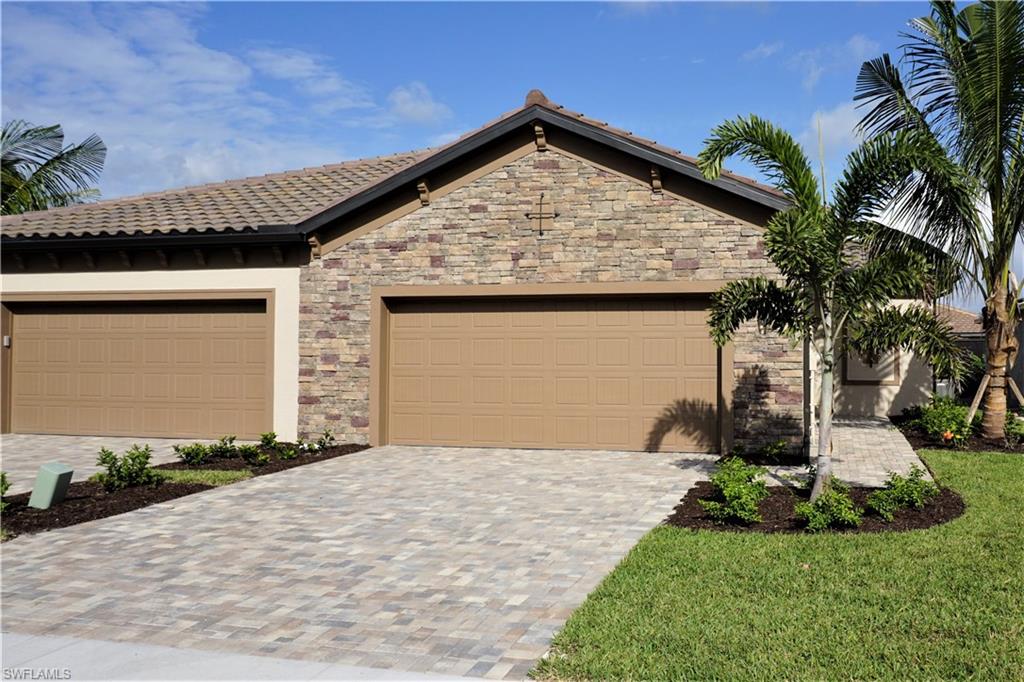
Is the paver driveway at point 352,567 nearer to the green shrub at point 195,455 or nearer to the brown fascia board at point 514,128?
the green shrub at point 195,455

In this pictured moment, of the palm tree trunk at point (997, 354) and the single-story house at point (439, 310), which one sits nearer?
the single-story house at point (439, 310)

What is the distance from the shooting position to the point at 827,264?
9.16 m

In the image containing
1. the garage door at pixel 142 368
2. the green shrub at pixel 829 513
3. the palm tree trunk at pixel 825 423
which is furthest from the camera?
the garage door at pixel 142 368

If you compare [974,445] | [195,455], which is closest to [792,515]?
[974,445]

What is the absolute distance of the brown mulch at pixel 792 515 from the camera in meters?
8.23

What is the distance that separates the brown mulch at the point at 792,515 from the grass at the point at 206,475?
5730mm

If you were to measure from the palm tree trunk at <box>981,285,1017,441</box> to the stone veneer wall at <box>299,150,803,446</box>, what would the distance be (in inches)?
155

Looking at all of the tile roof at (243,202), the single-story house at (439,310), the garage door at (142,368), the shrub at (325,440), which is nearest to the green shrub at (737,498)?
the single-story house at (439,310)

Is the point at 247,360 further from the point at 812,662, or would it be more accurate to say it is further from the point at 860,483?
the point at 812,662

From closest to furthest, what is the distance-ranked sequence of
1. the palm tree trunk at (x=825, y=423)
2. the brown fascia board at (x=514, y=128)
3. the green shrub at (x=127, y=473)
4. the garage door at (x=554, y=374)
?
the palm tree trunk at (x=825, y=423) < the green shrub at (x=127, y=473) < the brown fascia board at (x=514, y=128) < the garage door at (x=554, y=374)

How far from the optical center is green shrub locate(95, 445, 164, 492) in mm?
10281

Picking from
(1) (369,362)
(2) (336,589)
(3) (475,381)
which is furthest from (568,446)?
(2) (336,589)

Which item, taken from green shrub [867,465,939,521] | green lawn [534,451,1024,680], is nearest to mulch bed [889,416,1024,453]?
green shrub [867,465,939,521]

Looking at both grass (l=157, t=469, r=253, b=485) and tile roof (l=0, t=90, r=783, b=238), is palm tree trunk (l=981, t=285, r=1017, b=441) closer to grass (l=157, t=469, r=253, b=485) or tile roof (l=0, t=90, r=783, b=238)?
tile roof (l=0, t=90, r=783, b=238)
